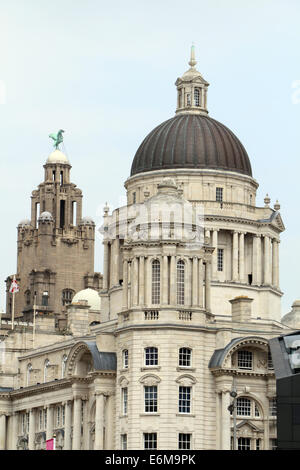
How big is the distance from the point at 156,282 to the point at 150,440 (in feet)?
47.0

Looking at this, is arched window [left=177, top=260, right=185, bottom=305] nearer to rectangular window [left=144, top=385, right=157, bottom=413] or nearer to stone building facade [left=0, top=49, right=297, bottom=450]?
stone building facade [left=0, top=49, right=297, bottom=450]

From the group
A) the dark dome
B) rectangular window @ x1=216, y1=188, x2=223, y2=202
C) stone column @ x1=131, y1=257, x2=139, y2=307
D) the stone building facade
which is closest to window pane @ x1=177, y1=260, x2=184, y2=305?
the stone building facade

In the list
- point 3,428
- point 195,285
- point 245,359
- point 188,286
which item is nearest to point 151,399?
point 245,359

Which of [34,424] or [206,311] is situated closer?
[206,311]

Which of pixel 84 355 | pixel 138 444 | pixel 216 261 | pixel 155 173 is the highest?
pixel 155 173

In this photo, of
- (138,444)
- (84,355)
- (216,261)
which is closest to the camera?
(138,444)

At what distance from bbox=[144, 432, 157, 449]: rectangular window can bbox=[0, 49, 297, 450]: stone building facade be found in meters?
0.13

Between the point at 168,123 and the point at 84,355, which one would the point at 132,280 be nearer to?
the point at 84,355

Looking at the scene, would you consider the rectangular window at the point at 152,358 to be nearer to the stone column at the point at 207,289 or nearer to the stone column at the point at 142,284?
the stone column at the point at 142,284

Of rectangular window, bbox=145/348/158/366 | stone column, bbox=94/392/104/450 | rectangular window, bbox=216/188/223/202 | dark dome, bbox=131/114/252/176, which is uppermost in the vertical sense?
dark dome, bbox=131/114/252/176

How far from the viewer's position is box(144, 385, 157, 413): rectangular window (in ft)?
424

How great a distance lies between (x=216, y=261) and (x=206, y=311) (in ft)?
60.2

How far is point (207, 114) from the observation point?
15962cm
